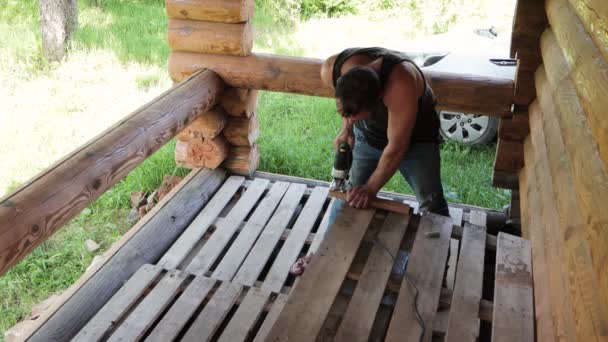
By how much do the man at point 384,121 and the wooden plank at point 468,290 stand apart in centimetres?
57

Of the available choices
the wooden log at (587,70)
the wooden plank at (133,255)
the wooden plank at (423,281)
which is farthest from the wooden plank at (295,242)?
the wooden log at (587,70)

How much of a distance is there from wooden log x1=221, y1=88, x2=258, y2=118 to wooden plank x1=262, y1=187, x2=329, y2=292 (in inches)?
38.5

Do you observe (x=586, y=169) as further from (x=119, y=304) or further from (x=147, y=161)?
(x=147, y=161)

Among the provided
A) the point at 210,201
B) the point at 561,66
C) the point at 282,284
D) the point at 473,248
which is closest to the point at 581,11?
the point at 561,66

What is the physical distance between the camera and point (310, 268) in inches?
106

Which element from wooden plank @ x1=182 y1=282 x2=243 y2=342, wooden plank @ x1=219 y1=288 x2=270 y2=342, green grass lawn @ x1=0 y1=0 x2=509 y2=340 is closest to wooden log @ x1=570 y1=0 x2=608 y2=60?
wooden plank @ x1=219 y1=288 x2=270 y2=342

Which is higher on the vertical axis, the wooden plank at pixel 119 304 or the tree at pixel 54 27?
the tree at pixel 54 27

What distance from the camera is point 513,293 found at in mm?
2574

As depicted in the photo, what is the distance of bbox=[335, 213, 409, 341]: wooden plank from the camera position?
2.38m

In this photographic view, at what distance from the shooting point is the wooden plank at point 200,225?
4.26 metres

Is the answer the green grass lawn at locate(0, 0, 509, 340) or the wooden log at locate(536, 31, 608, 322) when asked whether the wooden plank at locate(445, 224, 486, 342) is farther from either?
the green grass lawn at locate(0, 0, 509, 340)

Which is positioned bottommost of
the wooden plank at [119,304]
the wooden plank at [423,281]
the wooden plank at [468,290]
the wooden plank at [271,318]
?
the wooden plank at [119,304]

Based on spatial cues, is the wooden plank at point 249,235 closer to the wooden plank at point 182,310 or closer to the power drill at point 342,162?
the wooden plank at point 182,310

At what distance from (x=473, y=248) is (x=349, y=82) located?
1.09m
